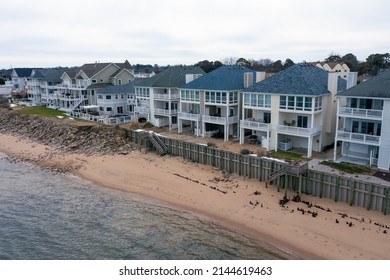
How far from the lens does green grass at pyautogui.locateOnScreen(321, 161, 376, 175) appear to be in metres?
27.0

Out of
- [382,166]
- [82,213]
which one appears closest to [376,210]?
[382,166]

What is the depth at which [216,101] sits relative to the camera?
39.6m

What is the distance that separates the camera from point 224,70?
42875mm

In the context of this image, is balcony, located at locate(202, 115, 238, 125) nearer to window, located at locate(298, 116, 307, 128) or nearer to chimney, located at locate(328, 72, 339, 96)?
window, located at locate(298, 116, 307, 128)

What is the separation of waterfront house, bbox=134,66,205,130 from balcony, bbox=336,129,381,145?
73.7 feet

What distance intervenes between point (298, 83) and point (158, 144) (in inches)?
655

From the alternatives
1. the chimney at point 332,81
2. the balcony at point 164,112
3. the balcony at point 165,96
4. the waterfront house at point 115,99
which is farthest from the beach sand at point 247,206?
the waterfront house at point 115,99

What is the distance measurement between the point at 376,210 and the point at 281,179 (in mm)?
7199

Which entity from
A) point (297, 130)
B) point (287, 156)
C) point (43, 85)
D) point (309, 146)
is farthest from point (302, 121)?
point (43, 85)

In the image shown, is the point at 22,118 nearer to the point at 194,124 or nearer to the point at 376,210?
the point at 194,124

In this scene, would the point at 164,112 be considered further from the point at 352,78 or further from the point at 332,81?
the point at 352,78

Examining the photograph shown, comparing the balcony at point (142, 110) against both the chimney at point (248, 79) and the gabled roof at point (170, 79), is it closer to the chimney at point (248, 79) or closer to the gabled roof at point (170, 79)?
the gabled roof at point (170, 79)

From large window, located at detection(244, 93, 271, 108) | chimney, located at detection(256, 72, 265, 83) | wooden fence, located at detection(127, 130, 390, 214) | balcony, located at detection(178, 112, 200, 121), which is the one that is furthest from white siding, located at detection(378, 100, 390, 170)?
balcony, located at detection(178, 112, 200, 121)

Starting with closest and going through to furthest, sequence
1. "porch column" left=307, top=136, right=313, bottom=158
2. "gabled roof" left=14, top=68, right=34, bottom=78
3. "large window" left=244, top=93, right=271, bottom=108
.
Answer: "porch column" left=307, top=136, right=313, bottom=158 < "large window" left=244, top=93, right=271, bottom=108 < "gabled roof" left=14, top=68, right=34, bottom=78
